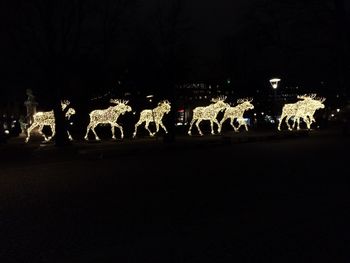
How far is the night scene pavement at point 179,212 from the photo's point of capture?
271 inches

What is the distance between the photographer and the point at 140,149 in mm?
24406

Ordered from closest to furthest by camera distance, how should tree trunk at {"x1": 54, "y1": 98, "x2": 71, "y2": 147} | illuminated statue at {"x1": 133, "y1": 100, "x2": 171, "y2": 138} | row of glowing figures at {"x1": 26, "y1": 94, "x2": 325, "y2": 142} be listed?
tree trunk at {"x1": 54, "y1": 98, "x2": 71, "y2": 147} < row of glowing figures at {"x1": 26, "y1": 94, "x2": 325, "y2": 142} < illuminated statue at {"x1": 133, "y1": 100, "x2": 171, "y2": 138}

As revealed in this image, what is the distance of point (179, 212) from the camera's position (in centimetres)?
947

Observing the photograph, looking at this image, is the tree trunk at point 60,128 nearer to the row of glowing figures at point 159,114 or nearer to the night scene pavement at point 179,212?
the row of glowing figures at point 159,114

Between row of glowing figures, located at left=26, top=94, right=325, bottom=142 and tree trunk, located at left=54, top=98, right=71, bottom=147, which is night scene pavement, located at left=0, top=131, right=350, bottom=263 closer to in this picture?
tree trunk, located at left=54, top=98, right=71, bottom=147

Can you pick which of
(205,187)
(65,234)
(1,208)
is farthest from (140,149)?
(65,234)

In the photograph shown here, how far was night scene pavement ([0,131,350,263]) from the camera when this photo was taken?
6.87m

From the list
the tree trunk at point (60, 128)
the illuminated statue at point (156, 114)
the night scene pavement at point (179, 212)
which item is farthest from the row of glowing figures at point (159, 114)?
the night scene pavement at point (179, 212)

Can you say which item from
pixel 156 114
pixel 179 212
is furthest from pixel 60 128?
pixel 179 212

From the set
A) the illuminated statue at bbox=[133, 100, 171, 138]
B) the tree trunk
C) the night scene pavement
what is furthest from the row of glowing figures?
the night scene pavement

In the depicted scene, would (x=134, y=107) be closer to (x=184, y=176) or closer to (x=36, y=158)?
(x=36, y=158)

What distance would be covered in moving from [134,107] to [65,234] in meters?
41.7

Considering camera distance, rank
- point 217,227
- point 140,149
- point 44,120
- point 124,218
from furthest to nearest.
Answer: point 44,120
point 140,149
point 124,218
point 217,227

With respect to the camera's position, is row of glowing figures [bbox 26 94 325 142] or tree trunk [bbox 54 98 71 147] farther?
row of glowing figures [bbox 26 94 325 142]
